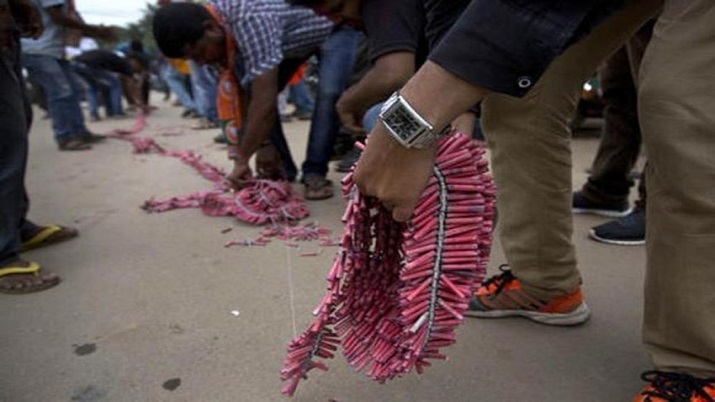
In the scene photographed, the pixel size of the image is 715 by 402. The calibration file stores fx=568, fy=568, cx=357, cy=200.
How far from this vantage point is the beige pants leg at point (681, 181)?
→ 94 cm

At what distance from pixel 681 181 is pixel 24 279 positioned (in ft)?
6.46

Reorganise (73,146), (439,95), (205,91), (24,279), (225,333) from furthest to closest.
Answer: (205,91) < (73,146) < (24,279) < (225,333) < (439,95)

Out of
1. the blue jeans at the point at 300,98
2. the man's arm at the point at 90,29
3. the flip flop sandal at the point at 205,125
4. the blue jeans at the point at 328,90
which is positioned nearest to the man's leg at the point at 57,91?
the flip flop sandal at the point at 205,125

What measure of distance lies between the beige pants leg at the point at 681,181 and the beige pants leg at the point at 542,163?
0.38m

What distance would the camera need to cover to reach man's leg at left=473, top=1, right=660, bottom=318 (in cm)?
140

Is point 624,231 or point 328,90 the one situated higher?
point 328,90

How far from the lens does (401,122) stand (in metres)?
0.89

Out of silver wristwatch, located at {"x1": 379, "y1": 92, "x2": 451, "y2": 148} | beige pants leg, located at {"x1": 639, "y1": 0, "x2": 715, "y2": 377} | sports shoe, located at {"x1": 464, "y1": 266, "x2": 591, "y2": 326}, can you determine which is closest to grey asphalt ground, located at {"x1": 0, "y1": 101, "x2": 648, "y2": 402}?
sports shoe, located at {"x1": 464, "y1": 266, "x2": 591, "y2": 326}

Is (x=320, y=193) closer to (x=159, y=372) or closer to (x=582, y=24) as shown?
(x=159, y=372)

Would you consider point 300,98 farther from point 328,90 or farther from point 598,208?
point 598,208

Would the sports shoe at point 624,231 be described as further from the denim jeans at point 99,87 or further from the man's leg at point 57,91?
the denim jeans at point 99,87

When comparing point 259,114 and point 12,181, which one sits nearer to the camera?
point 12,181

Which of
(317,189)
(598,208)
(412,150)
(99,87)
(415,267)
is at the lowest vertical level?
(99,87)

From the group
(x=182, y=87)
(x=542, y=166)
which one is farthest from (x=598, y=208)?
(x=182, y=87)
